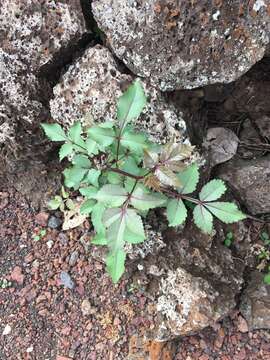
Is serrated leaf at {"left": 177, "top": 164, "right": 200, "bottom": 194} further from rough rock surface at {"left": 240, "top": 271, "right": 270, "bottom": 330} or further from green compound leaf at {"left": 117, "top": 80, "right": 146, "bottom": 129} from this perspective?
rough rock surface at {"left": 240, "top": 271, "right": 270, "bottom": 330}

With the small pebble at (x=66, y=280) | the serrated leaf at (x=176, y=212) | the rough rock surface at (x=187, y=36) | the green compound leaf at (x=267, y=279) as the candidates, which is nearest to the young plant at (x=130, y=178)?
the serrated leaf at (x=176, y=212)

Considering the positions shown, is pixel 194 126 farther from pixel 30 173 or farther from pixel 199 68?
pixel 30 173

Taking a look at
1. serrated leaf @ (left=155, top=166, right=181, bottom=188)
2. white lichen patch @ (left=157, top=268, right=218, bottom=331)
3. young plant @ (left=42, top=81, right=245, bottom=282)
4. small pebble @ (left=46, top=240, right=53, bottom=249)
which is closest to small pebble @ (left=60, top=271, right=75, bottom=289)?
small pebble @ (left=46, top=240, right=53, bottom=249)

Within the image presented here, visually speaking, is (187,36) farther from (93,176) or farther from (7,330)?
(7,330)

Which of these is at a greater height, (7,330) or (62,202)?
(62,202)

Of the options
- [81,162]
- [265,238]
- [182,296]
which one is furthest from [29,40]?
[265,238]

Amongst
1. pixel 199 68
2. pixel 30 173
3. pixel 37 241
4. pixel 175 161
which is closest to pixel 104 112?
pixel 199 68

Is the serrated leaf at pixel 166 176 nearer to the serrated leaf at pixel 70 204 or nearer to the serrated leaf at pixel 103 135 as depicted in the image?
the serrated leaf at pixel 103 135
